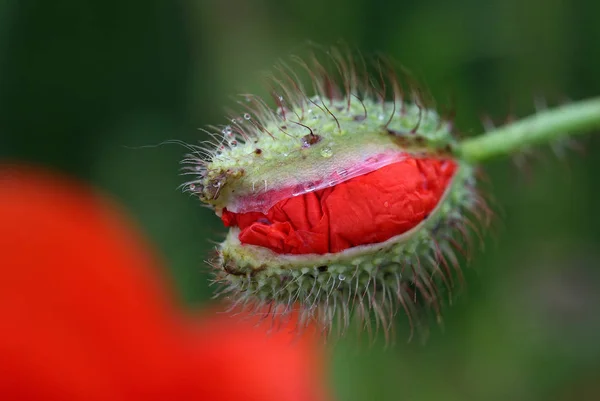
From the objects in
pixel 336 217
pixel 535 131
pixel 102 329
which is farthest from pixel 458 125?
pixel 336 217

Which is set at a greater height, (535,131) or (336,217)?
(535,131)

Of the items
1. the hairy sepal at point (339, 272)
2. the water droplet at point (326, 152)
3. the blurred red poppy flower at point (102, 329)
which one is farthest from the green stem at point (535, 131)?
the blurred red poppy flower at point (102, 329)

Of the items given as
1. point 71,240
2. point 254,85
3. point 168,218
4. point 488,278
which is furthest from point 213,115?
point 488,278

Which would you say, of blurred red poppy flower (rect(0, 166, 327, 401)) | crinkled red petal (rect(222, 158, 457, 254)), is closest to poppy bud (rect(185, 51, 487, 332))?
crinkled red petal (rect(222, 158, 457, 254))

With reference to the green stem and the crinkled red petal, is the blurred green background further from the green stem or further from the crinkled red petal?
the crinkled red petal

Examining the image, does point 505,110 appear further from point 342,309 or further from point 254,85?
point 342,309

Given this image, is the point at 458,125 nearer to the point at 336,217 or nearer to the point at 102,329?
the point at 102,329
